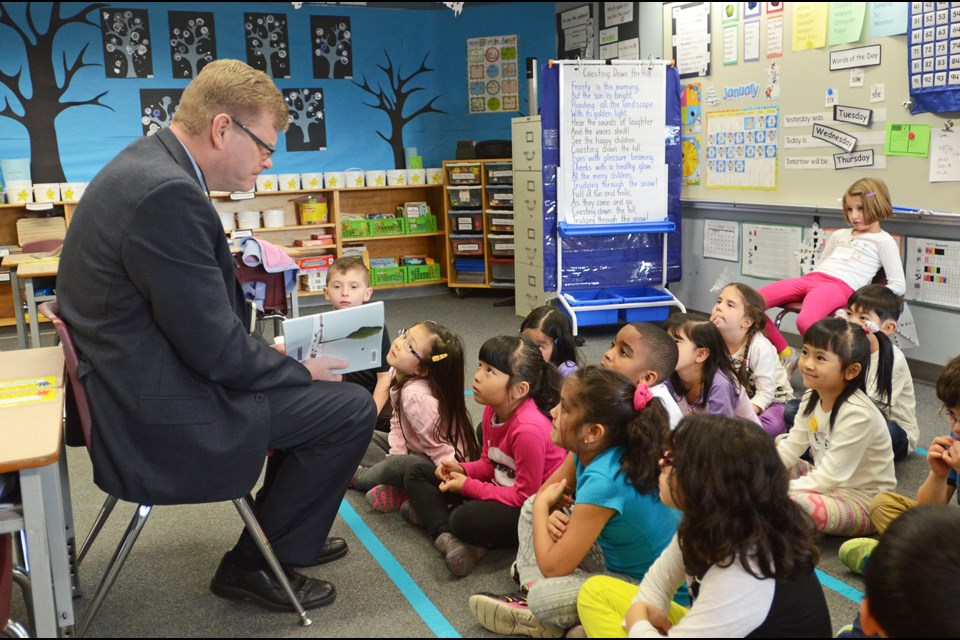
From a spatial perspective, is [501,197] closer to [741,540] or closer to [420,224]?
[420,224]

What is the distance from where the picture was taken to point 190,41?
21.8 feet

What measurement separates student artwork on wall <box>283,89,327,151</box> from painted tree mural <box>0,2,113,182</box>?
4.88 ft

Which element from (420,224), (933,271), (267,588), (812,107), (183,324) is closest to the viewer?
(183,324)

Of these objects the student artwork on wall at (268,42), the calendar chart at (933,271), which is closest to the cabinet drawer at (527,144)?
the calendar chart at (933,271)

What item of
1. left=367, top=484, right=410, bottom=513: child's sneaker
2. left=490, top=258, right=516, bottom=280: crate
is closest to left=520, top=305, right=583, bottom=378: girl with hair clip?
left=367, top=484, right=410, bottom=513: child's sneaker

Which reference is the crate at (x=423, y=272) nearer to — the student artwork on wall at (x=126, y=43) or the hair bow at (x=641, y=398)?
the student artwork on wall at (x=126, y=43)

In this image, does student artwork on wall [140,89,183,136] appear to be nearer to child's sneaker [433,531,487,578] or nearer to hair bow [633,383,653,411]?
child's sneaker [433,531,487,578]

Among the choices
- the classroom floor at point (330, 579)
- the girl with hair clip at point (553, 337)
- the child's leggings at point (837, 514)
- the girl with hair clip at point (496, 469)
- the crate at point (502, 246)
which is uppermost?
the crate at point (502, 246)

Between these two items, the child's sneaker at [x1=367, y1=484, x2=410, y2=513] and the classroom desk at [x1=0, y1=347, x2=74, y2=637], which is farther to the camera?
the child's sneaker at [x1=367, y1=484, x2=410, y2=513]

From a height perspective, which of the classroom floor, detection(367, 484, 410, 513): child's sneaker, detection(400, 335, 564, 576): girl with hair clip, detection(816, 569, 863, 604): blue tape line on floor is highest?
detection(400, 335, 564, 576): girl with hair clip

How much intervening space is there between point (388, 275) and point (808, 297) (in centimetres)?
389

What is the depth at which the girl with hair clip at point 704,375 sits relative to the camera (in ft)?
9.17

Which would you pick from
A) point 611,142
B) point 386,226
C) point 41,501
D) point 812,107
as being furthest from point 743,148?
point 41,501

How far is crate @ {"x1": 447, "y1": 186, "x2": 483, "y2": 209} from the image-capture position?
6.95 meters
